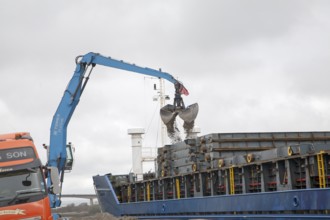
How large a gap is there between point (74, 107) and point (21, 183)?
12.6m

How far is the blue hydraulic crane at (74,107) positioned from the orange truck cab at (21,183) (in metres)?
8.27

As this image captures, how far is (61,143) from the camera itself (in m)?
23.6

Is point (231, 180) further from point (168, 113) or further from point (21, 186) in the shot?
point (21, 186)

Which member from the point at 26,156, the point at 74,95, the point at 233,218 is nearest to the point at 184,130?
the point at 74,95

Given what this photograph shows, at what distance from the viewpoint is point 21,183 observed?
12547 mm

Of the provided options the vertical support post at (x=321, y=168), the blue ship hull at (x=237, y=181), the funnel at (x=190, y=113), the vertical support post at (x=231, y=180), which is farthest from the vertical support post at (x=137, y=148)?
→ the vertical support post at (x=321, y=168)

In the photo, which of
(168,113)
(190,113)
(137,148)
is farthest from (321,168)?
(137,148)

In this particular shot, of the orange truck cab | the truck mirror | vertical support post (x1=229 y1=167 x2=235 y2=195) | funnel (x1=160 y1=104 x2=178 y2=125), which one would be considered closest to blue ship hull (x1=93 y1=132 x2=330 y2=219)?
vertical support post (x1=229 y1=167 x2=235 y2=195)

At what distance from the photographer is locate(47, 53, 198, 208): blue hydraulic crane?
23.3m

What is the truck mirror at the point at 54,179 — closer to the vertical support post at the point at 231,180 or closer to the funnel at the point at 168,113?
the vertical support post at the point at 231,180

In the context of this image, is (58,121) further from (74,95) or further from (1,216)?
(1,216)

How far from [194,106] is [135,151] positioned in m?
11.4

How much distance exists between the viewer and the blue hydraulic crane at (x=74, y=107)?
23.3 m

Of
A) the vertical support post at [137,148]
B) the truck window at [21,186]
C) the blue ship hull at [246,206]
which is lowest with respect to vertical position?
→ the blue ship hull at [246,206]
